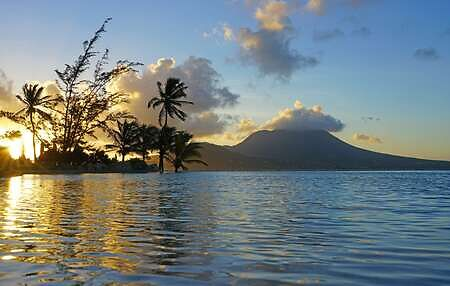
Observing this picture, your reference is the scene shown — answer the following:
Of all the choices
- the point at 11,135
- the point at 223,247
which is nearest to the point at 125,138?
the point at 11,135

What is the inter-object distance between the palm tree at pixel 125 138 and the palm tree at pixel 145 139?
0.68m

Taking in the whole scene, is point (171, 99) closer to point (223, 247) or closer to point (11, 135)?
point (11, 135)

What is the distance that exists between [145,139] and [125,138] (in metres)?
3.42

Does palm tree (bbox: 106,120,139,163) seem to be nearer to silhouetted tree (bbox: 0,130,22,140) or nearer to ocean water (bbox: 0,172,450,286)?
silhouetted tree (bbox: 0,130,22,140)

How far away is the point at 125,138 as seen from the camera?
84.4m

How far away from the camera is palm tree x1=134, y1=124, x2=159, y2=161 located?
83425mm

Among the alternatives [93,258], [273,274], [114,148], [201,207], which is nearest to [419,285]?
[273,274]

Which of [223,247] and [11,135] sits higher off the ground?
[11,135]

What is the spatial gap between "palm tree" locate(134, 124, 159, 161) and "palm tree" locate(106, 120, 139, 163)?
677mm

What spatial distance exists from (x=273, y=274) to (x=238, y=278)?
1.69 ft

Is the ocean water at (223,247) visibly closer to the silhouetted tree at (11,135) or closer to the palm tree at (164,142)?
the silhouetted tree at (11,135)

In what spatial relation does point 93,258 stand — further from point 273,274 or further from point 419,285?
point 419,285

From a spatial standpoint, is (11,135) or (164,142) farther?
(164,142)

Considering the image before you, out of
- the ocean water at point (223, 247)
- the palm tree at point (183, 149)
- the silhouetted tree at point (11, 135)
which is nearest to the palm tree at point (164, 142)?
the palm tree at point (183, 149)
